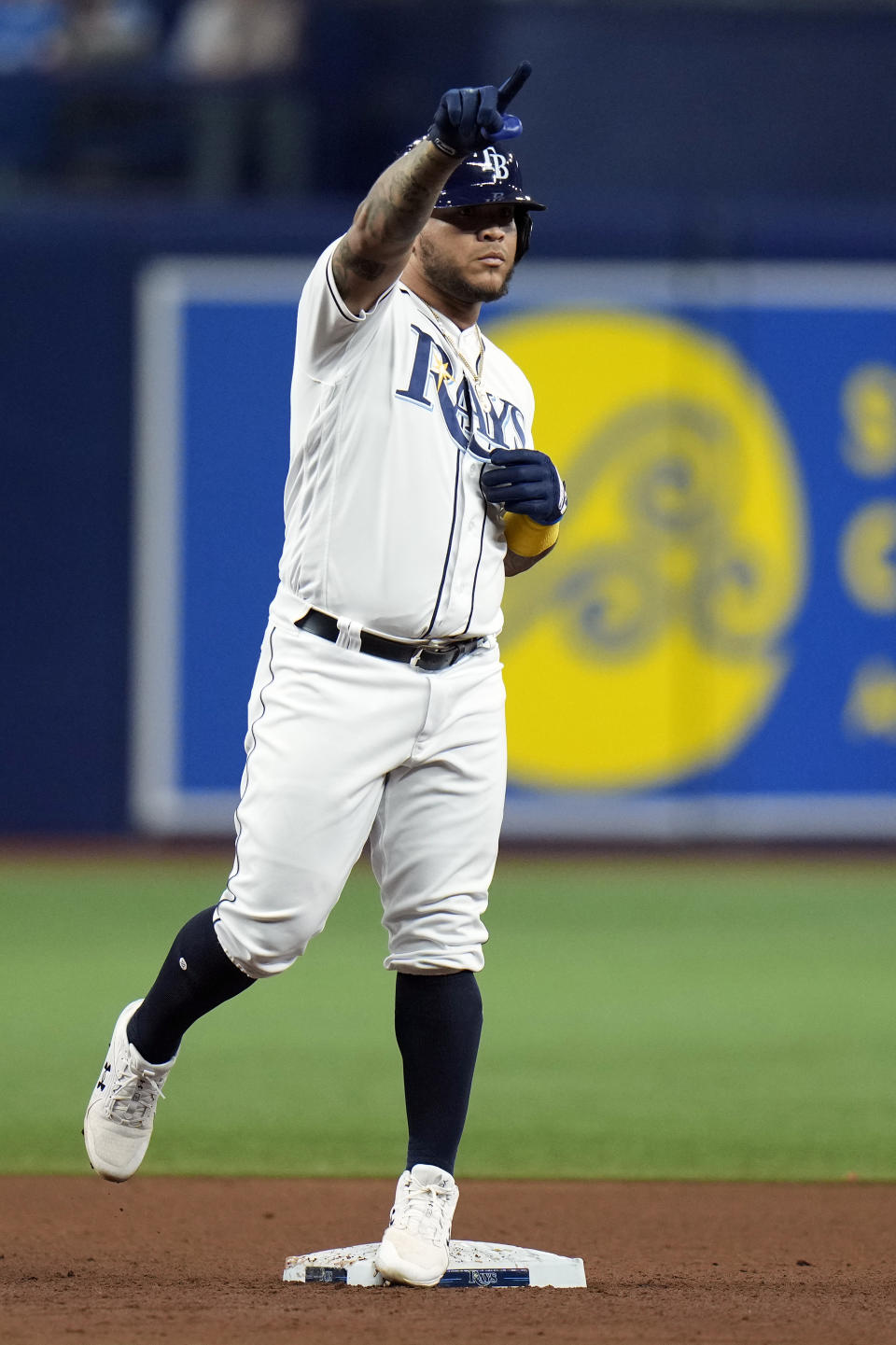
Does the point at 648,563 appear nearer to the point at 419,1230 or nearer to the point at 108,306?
the point at 108,306

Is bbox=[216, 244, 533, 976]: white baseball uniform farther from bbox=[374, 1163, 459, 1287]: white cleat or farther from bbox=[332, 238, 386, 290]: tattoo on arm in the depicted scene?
bbox=[374, 1163, 459, 1287]: white cleat

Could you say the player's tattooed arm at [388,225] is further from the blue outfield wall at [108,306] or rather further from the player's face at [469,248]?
the blue outfield wall at [108,306]

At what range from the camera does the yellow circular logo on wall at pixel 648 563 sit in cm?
955

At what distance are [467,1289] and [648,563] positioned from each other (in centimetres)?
651

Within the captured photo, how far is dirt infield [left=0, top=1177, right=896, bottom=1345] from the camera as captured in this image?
9.96 feet

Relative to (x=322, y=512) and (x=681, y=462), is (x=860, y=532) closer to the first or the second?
(x=681, y=462)

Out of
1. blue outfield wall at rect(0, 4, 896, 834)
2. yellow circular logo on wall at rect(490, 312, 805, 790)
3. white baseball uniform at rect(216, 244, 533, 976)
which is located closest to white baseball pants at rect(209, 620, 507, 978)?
white baseball uniform at rect(216, 244, 533, 976)

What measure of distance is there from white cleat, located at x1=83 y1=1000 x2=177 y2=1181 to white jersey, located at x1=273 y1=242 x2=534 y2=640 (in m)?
0.78

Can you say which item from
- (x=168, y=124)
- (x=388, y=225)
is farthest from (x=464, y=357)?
(x=168, y=124)

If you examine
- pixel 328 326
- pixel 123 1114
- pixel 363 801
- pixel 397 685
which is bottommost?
pixel 123 1114

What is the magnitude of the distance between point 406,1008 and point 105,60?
27.7 feet

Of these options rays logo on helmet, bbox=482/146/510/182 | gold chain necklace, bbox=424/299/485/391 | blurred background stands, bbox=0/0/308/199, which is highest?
blurred background stands, bbox=0/0/308/199

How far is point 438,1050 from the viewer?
3463 mm

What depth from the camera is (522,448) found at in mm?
3473
